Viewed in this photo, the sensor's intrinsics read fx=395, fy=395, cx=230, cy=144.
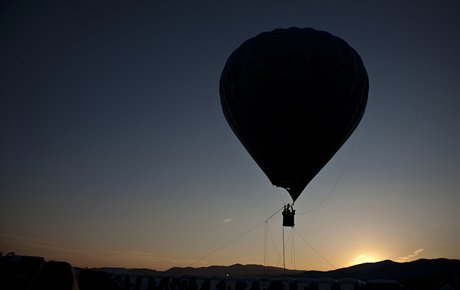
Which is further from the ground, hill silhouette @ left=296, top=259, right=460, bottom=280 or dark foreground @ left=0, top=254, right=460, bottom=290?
hill silhouette @ left=296, top=259, right=460, bottom=280

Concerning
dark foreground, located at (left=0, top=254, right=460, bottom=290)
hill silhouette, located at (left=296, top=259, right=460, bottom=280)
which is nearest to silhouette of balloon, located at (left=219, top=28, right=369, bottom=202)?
dark foreground, located at (left=0, top=254, right=460, bottom=290)

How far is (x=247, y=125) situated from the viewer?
17.7 metres

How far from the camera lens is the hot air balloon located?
16.7m

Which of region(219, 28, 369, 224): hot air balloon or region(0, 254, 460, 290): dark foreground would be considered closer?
region(0, 254, 460, 290): dark foreground

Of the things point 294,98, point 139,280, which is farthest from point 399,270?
point 294,98

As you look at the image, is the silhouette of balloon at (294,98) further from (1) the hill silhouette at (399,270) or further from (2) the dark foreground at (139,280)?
(1) the hill silhouette at (399,270)

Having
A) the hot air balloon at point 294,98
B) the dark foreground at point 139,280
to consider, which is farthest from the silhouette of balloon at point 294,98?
the dark foreground at point 139,280

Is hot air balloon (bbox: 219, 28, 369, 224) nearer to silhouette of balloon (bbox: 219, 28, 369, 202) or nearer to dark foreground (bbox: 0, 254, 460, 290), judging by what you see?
silhouette of balloon (bbox: 219, 28, 369, 202)

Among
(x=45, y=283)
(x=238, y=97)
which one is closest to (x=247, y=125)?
(x=238, y=97)

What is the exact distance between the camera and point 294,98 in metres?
16.7

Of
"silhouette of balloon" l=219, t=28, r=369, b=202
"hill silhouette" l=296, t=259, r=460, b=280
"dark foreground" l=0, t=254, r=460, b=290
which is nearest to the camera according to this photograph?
"dark foreground" l=0, t=254, r=460, b=290

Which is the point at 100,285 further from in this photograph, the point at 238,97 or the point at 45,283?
the point at 45,283

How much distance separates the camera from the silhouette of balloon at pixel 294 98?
16.7m

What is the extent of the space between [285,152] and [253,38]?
544cm
